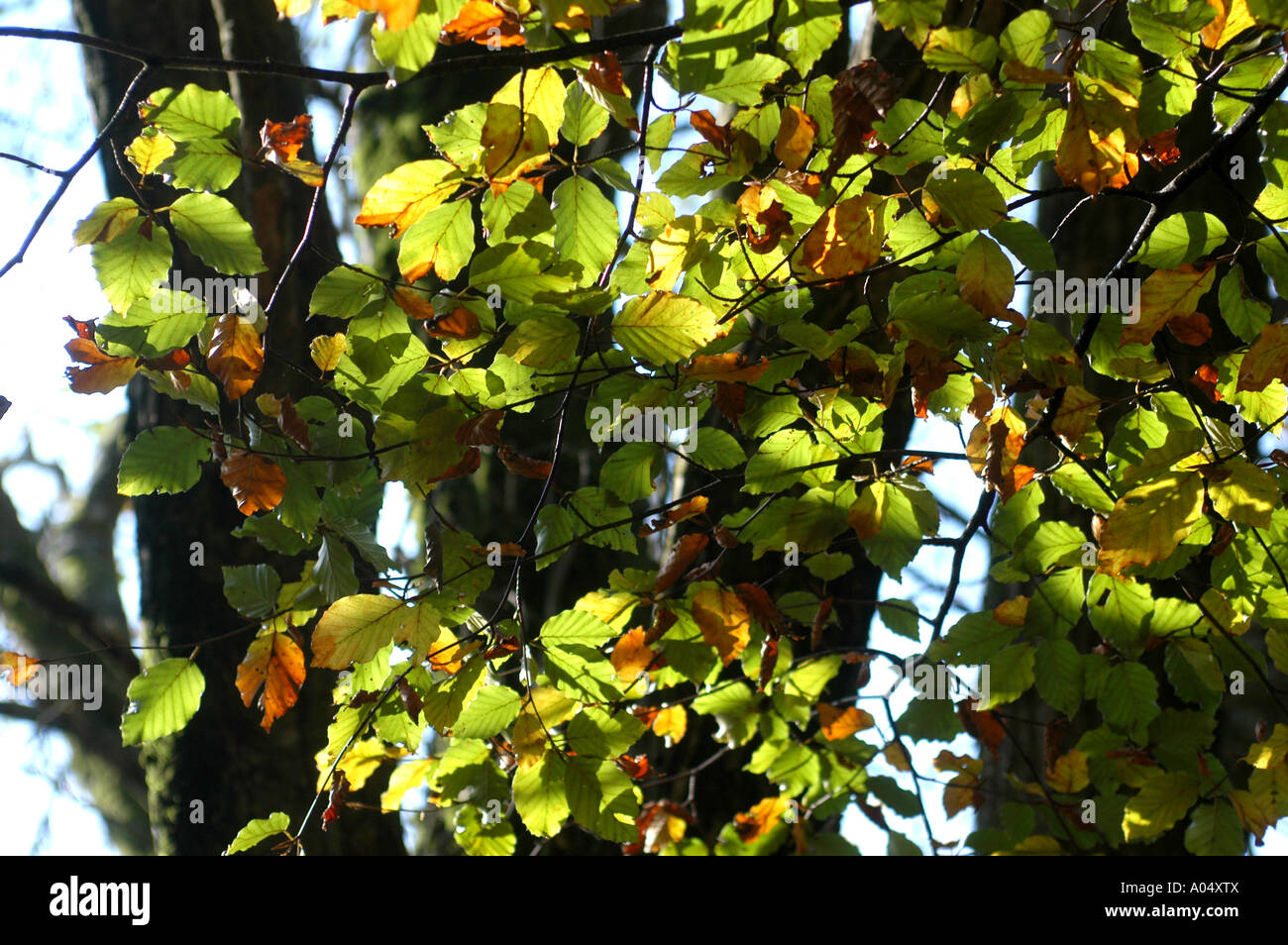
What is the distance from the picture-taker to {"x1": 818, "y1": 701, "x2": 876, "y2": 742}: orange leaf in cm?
200

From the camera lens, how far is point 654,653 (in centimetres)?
158

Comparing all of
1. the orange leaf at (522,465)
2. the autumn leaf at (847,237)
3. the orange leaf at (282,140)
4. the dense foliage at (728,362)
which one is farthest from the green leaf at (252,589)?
the autumn leaf at (847,237)

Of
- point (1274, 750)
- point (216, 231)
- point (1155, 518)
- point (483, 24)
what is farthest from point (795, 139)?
point (1274, 750)

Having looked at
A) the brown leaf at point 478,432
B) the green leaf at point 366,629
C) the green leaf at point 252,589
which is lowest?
the green leaf at point 366,629

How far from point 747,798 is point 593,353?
1579 mm

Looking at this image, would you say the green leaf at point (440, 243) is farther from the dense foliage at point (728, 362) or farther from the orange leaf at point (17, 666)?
the orange leaf at point (17, 666)

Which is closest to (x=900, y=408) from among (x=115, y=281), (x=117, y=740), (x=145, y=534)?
(x=115, y=281)

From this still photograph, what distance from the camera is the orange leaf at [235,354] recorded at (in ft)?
3.84

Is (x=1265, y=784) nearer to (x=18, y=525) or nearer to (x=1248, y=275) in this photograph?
(x=1248, y=275)

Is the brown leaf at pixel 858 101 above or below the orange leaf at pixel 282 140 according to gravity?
below

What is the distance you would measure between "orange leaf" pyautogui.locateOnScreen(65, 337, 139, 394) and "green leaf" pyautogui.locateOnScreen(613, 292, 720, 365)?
28.5 inches

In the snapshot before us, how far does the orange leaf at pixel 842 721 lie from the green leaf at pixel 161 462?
1396 millimetres

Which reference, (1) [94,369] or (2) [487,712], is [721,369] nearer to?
(2) [487,712]

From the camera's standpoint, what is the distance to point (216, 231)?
3.94 ft
